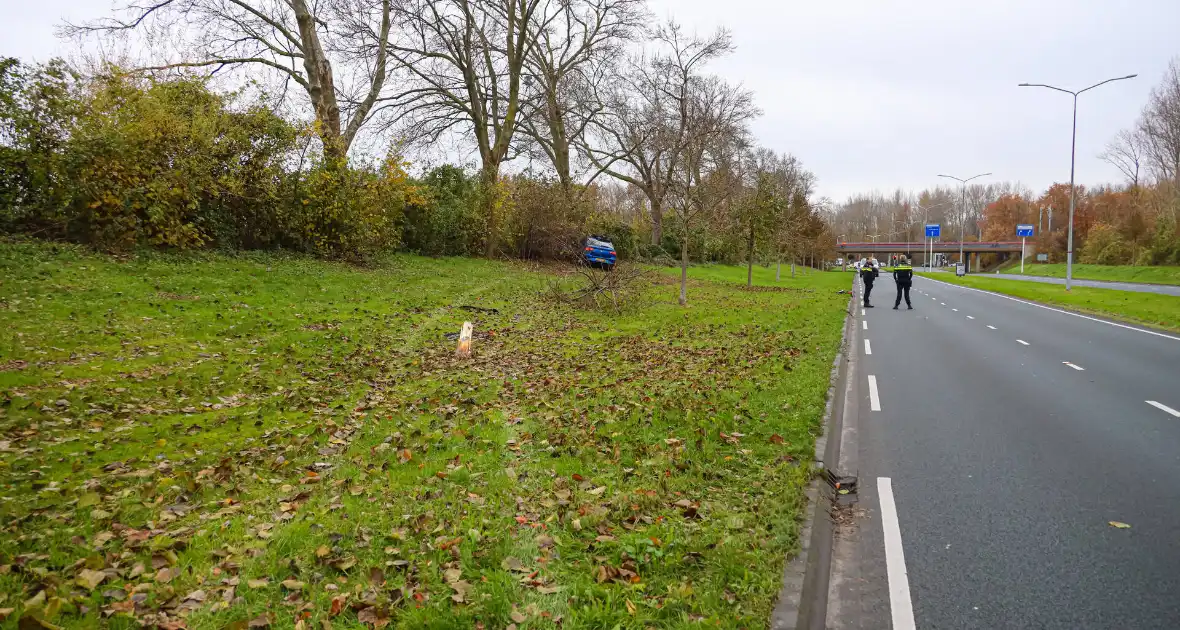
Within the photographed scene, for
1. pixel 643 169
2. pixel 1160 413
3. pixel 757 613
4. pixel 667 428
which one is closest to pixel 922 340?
pixel 1160 413

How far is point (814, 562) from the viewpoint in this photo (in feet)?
13.1

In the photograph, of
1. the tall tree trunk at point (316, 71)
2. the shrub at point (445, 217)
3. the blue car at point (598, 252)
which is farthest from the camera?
the blue car at point (598, 252)

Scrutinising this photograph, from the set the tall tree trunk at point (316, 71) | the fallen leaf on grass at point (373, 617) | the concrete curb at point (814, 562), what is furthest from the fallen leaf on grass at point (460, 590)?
the tall tree trunk at point (316, 71)

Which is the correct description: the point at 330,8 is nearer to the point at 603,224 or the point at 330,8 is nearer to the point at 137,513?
the point at 603,224

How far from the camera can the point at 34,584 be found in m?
3.47

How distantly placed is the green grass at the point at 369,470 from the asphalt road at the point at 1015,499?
2.09 ft

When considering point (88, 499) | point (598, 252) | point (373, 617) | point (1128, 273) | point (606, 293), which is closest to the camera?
point (373, 617)

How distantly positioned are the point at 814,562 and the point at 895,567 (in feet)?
1.60

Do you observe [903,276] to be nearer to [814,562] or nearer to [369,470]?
[814,562]

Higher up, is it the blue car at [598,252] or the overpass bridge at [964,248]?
the overpass bridge at [964,248]

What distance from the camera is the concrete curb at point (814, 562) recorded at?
3447 millimetres

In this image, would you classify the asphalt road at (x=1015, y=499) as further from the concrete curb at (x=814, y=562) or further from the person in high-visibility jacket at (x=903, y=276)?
the person in high-visibility jacket at (x=903, y=276)

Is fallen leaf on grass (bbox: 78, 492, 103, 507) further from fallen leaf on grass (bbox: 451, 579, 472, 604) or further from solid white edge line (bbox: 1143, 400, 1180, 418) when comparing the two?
solid white edge line (bbox: 1143, 400, 1180, 418)

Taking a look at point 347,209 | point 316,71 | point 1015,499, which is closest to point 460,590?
point 1015,499
